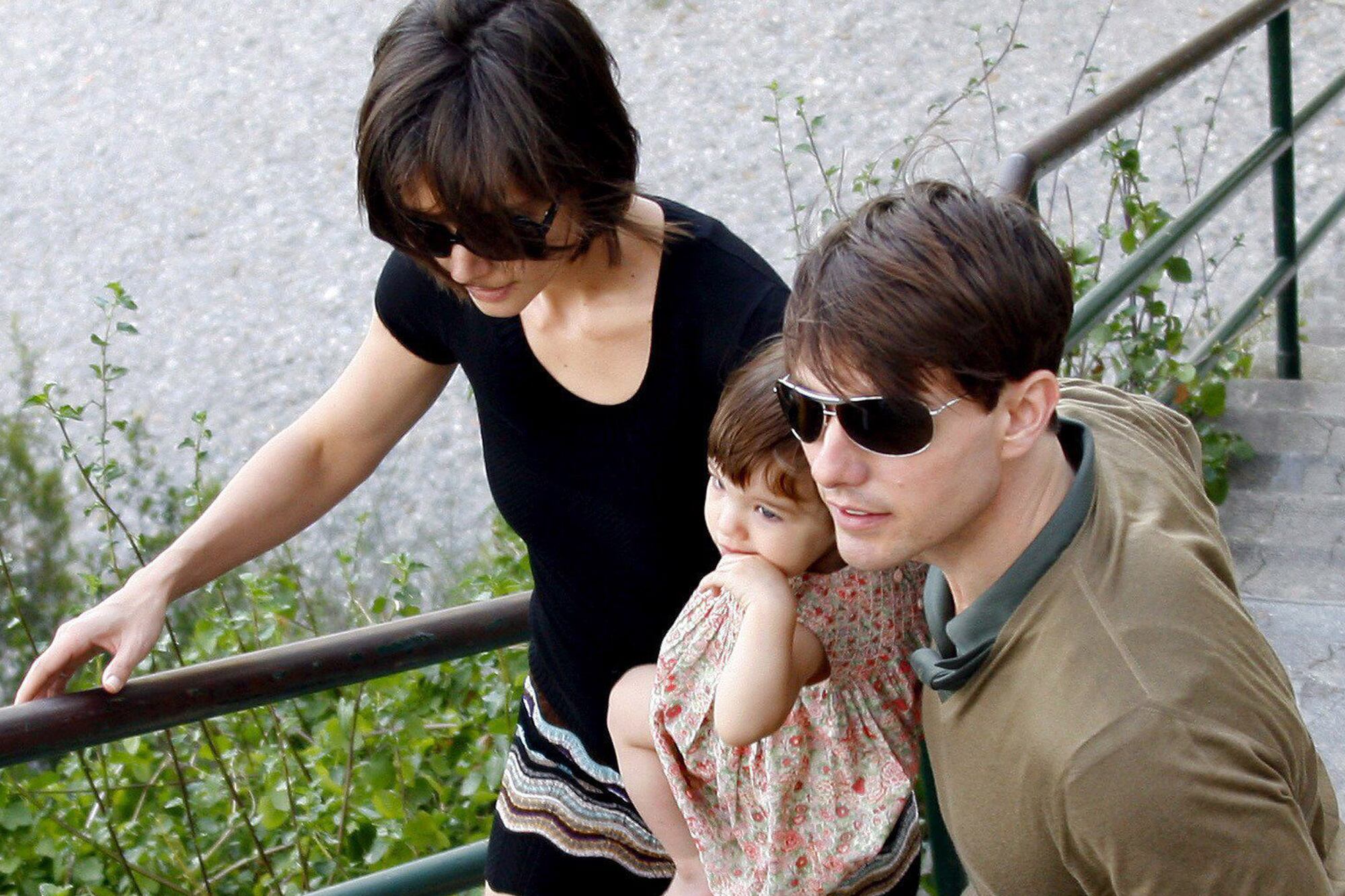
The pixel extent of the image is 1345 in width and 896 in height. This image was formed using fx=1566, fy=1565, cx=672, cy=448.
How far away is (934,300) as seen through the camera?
121 centimetres

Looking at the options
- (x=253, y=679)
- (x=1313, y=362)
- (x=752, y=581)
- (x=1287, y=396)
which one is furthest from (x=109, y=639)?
(x=1313, y=362)

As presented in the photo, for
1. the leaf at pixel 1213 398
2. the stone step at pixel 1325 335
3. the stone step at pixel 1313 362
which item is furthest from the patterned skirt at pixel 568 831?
the stone step at pixel 1325 335

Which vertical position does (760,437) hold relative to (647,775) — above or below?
above

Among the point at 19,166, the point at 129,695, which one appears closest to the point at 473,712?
the point at 129,695

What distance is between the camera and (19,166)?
29.1 ft

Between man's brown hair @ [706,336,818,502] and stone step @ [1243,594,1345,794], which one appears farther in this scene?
stone step @ [1243,594,1345,794]

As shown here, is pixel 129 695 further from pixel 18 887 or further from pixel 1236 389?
pixel 1236 389

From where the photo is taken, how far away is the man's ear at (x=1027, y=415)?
4.09ft

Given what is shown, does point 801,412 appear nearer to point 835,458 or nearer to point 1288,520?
point 835,458

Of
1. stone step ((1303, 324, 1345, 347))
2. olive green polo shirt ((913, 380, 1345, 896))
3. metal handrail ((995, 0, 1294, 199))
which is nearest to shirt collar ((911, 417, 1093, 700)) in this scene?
olive green polo shirt ((913, 380, 1345, 896))

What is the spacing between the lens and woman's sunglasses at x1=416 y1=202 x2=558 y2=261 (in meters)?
1.50

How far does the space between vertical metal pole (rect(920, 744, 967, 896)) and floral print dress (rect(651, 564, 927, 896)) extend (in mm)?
422

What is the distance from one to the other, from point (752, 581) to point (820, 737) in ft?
0.56

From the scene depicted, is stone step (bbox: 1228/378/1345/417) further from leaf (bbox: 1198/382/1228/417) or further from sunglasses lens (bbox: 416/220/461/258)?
sunglasses lens (bbox: 416/220/461/258)
